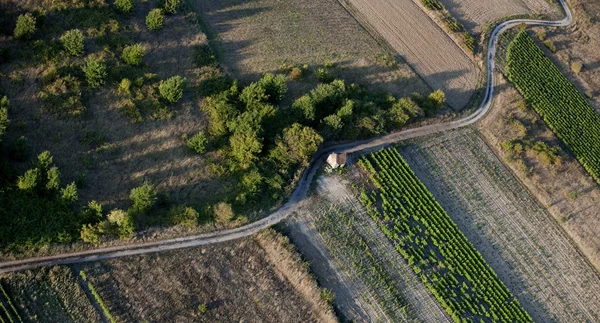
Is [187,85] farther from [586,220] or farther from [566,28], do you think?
[566,28]

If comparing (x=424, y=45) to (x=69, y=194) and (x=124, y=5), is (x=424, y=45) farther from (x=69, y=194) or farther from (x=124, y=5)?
(x=69, y=194)

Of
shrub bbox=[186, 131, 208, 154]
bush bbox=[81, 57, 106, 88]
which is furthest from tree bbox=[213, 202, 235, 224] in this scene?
bush bbox=[81, 57, 106, 88]

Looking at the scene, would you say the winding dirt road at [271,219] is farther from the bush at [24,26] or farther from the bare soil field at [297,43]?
the bush at [24,26]

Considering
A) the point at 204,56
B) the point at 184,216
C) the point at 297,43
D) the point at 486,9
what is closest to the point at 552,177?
the point at 486,9

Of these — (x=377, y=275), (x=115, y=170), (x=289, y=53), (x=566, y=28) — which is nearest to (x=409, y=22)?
(x=289, y=53)

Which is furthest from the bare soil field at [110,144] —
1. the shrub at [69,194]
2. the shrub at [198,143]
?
the shrub at [69,194]

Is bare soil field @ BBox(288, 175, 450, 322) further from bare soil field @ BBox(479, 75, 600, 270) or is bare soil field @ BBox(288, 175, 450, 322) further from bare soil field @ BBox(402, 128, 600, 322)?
bare soil field @ BBox(479, 75, 600, 270)
